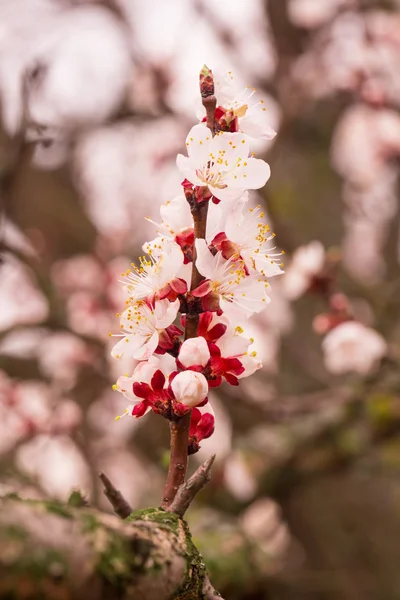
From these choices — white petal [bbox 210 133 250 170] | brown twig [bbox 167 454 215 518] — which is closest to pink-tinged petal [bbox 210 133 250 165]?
white petal [bbox 210 133 250 170]

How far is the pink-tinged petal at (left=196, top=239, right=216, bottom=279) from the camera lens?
86 cm

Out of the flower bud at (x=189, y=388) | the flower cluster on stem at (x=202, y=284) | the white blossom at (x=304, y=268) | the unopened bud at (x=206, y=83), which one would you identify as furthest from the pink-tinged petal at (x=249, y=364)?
the white blossom at (x=304, y=268)

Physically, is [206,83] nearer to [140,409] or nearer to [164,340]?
[164,340]

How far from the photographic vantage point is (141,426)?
4184 millimetres

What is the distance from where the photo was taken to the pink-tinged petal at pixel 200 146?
2.99ft

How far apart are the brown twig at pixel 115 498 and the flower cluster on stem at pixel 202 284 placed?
0.06m

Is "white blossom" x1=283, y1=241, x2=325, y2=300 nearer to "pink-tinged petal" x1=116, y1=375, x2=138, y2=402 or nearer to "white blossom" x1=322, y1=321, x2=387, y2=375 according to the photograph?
"white blossom" x1=322, y1=321, x2=387, y2=375

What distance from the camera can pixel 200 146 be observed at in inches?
36.0

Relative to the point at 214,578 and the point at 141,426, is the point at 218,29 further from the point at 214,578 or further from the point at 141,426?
the point at 214,578

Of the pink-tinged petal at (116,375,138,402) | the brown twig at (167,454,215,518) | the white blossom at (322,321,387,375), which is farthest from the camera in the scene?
the white blossom at (322,321,387,375)

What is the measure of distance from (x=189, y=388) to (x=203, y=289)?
152 millimetres

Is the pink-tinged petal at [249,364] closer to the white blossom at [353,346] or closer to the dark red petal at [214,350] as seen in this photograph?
the dark red petal at [214,350]

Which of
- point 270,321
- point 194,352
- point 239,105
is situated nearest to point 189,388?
point 194,352

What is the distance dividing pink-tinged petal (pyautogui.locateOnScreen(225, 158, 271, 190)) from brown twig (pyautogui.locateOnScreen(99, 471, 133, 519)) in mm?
469
